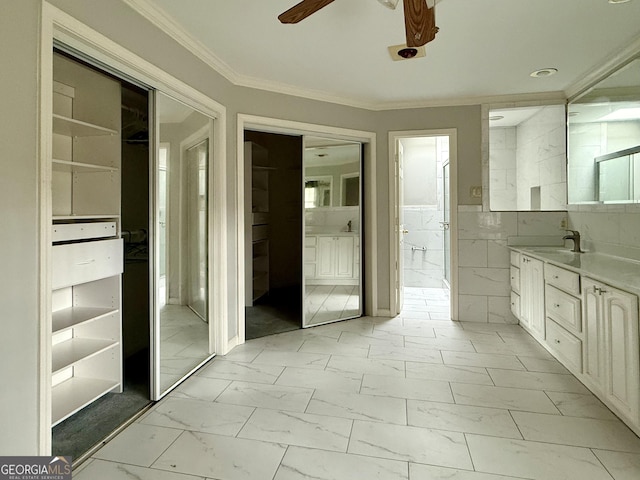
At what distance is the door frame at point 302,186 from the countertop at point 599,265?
1.56 metres

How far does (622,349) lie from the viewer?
1956 millimetres

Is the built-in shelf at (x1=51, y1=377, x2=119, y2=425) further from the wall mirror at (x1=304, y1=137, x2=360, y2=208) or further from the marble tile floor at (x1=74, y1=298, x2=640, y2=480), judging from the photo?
the wall mirror at (x1=304, y1=137, x2=360, y2=208)

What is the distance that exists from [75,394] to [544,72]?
4.45m

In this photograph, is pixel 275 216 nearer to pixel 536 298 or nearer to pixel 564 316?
pixel 536 298

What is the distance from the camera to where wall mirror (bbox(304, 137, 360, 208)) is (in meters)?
3.92

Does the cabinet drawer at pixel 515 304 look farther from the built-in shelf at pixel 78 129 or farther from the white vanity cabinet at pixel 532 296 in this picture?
the built-in shelf at pixel 78 129

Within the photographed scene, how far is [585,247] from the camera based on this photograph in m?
3.46

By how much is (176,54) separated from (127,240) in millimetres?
1434

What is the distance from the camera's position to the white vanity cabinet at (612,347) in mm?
1861

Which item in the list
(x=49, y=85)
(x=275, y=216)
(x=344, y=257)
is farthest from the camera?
(x=275, y=216)

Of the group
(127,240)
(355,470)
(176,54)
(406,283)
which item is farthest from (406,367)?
(406,283)

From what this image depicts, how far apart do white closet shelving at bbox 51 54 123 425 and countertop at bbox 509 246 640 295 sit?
2991 millimetres

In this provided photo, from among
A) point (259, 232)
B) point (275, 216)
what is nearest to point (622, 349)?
point (259, 232)

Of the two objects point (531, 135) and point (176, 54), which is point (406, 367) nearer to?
point (176, 54)
